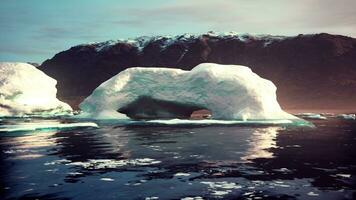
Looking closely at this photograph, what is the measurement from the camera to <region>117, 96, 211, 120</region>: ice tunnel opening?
4200 centimetres

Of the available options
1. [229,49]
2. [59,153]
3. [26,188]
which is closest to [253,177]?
[26,188]

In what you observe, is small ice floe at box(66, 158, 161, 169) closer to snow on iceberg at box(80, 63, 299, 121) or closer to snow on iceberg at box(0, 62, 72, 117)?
snow on iceberg at box(80, 63, 299, 121)

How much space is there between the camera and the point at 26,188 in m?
11.3

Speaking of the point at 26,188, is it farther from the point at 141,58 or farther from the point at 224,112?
the point at 141,58

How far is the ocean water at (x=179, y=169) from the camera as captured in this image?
10828 mm

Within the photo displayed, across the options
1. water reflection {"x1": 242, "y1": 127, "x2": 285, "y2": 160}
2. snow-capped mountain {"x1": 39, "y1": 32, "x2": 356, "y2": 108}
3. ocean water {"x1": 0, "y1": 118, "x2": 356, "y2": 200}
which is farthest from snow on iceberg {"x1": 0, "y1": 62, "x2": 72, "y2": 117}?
snow-capped mountain {"x1": 39, "y1": 32, "x2": 356, "y2": 108}

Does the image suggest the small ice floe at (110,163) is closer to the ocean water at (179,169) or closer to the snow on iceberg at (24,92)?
the ocean water at (179,169)

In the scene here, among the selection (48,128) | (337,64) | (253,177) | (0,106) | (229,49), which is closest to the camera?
(253,177)

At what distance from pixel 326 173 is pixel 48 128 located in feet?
74.1

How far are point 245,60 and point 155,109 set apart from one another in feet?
348

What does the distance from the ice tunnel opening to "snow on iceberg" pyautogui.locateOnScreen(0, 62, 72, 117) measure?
11.7 metres

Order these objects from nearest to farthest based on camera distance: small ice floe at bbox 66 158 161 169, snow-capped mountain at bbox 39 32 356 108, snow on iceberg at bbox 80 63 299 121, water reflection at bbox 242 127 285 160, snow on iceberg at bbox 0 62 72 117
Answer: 1. small ice floe at bbox 66 158 161 169
2. water reflection at bbox 242 127 285 160
3. snow on iceberg at bbox 80 63 299 121
4. snow on iceberg at bbox 0 62 72 117
5. snow-capped mountain at bbox 39 32 356 108

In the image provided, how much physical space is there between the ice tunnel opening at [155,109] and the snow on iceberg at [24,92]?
11.7 meters

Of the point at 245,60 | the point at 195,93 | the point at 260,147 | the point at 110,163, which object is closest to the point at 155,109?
the point at 195,93
